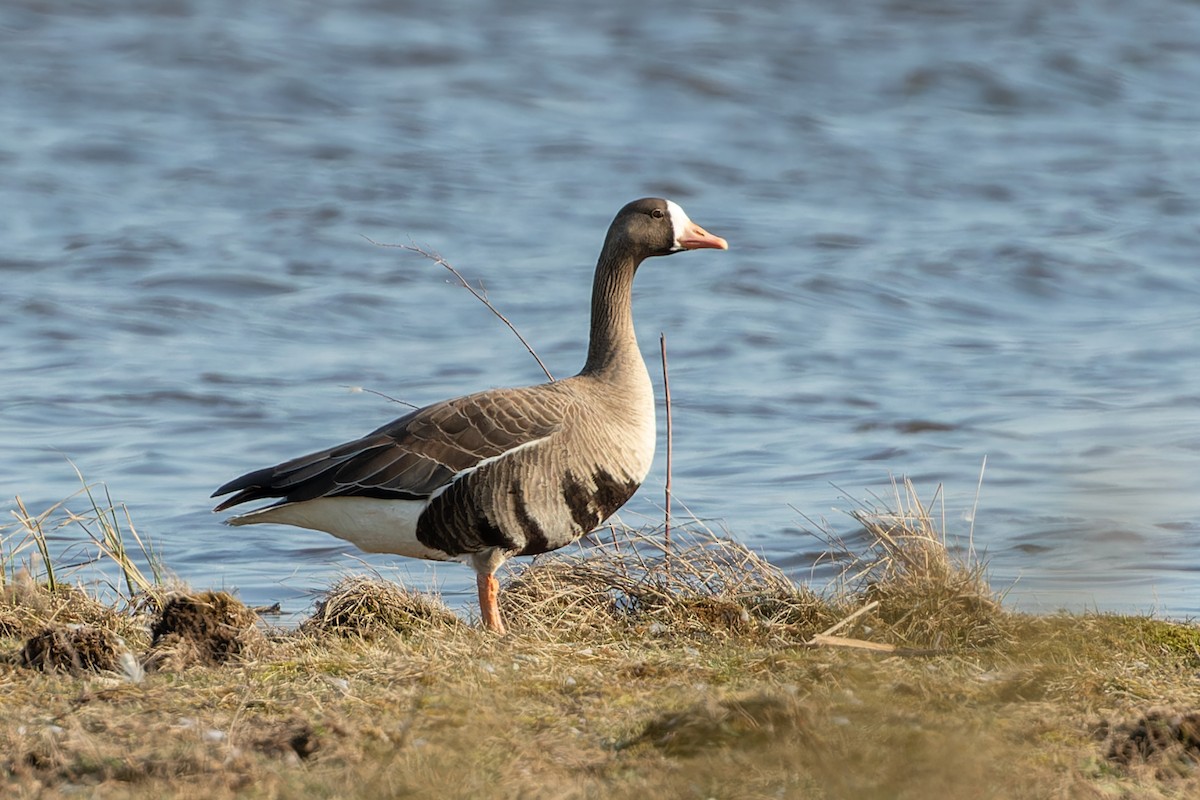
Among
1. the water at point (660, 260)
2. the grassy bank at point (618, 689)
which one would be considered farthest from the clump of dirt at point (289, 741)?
the water at point (660, 260)

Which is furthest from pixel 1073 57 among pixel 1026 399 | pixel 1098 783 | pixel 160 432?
pixel 1098 783

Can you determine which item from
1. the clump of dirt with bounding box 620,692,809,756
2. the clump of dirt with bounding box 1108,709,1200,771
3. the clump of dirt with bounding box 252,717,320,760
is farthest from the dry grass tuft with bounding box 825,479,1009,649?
the clump of dirt with bounding box 252,717,320,760

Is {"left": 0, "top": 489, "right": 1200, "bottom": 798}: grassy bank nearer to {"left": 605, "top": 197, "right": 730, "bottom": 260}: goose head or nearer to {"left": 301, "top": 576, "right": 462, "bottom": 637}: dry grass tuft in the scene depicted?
{"left": 301, "top": 576, "right": 462, "bottom": 637}: dry grass tuft

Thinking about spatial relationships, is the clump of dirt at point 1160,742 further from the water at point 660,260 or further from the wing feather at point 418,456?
the wing feather at point 418,456

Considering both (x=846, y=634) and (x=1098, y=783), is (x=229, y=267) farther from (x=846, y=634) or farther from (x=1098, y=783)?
(x=1098, y=783)

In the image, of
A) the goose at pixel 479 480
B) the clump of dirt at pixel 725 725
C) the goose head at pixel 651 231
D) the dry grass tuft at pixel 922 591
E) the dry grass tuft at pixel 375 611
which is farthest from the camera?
the goose head at pixel 651 231

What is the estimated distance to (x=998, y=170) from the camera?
2047 centimetres

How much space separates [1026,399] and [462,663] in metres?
8.10

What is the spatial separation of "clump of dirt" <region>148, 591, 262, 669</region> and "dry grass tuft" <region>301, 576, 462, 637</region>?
53 cm

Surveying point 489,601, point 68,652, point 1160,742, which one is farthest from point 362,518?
point 1160,742

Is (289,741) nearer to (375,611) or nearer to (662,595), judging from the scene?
(375,611)

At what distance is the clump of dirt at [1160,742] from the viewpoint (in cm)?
426

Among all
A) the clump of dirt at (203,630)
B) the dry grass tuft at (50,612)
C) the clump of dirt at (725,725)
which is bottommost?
the dry grass tuft at (50,612)

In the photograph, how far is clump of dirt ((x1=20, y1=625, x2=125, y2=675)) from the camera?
5.39 m
